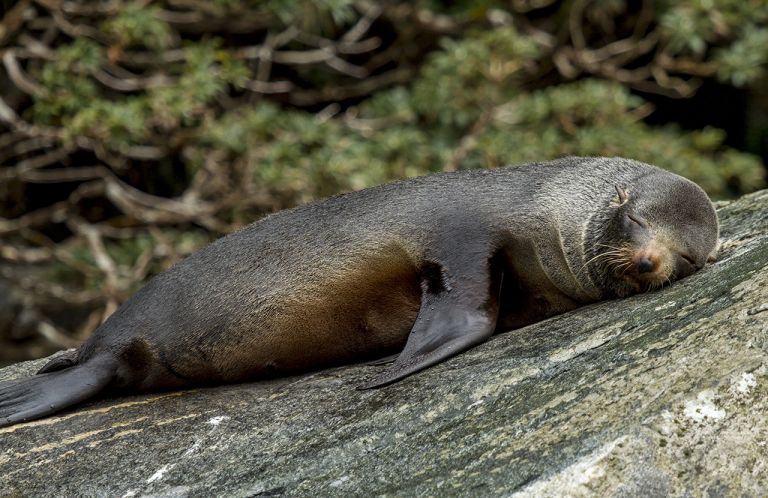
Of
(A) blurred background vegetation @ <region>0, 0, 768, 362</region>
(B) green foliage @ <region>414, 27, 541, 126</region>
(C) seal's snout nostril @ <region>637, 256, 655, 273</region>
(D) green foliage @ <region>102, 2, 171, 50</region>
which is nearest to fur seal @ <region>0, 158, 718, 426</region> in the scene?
(C) seal's snout nostril @ <region>637, 256, 655, 273</region>

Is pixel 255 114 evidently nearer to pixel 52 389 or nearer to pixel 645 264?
pixel 52 389

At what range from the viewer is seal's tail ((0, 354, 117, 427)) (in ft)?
13.7

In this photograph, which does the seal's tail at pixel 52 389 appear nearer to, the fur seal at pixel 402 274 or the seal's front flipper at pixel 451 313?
the fur seal at pixel 402 274

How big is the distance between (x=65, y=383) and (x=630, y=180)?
2.45 m

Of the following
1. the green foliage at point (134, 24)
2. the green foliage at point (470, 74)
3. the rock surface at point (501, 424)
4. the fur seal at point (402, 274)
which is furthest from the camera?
the green foliage at point (470, 74)

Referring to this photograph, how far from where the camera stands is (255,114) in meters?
8.37

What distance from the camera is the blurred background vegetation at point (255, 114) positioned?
26.5 ft

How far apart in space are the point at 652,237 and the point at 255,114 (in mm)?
4848

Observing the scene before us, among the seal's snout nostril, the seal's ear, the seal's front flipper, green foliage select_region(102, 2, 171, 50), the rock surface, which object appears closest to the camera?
the rock surface

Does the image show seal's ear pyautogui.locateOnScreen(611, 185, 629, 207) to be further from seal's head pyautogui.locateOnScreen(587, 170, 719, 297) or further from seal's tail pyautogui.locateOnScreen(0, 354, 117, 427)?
seal's tail pyautogui.locateOnScreen(0, 354, 117, 427)

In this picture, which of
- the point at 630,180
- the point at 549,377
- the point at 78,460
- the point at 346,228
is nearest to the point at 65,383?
the point at 78,460

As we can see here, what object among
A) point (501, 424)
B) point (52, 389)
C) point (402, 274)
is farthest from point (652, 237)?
point (52, 389)

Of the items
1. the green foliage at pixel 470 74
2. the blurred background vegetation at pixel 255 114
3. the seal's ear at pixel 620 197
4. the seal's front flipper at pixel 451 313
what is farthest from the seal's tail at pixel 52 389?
the green foliage at pixel 470 74

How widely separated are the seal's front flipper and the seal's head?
0.46 meters
